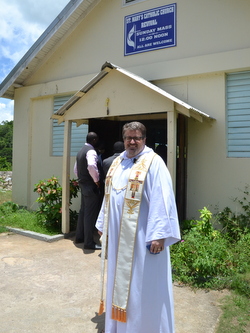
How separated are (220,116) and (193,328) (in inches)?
155

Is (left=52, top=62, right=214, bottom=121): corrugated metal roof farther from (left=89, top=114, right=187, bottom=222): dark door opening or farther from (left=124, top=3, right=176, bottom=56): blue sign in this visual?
(left=124, top=3, right=176, bottom=56): blue sign

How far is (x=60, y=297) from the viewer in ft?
11.8

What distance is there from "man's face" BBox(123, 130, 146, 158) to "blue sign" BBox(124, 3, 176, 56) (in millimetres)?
4418

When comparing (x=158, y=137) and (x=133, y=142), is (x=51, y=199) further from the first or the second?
(x=133, y=142)

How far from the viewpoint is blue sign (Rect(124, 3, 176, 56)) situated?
6.48 m

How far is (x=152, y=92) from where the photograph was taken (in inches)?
198

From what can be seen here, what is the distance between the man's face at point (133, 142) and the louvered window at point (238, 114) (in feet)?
11.1

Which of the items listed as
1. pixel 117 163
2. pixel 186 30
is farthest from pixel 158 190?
pixel 186 30

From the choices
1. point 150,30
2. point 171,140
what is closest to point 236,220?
point 171,140

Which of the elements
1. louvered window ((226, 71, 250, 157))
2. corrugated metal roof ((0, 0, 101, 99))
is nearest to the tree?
corrugated metal roof ((0, 0, 101, 99))

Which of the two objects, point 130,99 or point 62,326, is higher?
point 130,99

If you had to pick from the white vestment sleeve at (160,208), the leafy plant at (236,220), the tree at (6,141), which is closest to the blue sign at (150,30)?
the leafy plant at (236,220)

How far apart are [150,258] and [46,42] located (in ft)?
23.3

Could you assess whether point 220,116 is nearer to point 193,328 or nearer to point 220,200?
point 220,200
